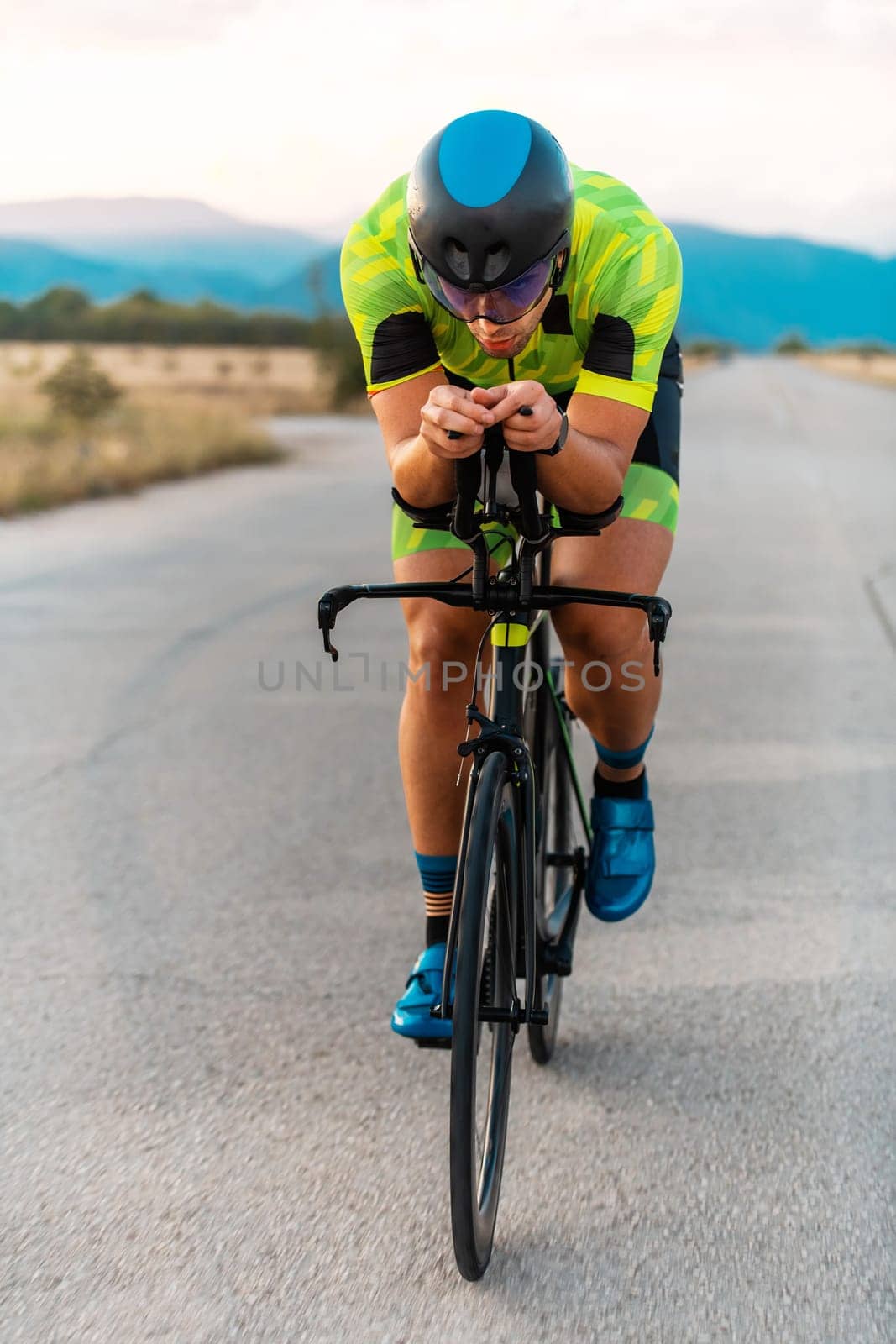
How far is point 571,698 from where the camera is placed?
3109 millimetres

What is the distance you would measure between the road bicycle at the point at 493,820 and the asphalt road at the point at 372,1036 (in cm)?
19

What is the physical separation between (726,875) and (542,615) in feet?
4.87

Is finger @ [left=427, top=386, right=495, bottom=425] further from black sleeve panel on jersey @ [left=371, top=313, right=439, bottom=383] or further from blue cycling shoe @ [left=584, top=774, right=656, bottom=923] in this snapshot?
blue cycling shoe @ [left=584, top=774, right=656, bottom=923]

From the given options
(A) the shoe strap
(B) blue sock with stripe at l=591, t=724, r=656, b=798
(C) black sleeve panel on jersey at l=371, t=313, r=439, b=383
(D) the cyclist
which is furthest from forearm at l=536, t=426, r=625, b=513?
(A) the shoe strap

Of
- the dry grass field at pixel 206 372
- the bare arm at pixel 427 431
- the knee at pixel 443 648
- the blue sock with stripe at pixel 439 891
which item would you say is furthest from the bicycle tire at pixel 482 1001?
the dry grass field at pixel 206 372

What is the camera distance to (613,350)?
250 centimetres

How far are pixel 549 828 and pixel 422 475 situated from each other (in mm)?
1319

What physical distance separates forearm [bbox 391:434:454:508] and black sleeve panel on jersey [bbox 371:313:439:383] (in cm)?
17

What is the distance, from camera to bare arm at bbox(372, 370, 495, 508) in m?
2.01

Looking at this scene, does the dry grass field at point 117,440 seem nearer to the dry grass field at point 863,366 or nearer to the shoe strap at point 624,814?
the shoe strap at point 624,814

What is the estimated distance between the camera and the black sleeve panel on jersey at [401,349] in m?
2.56

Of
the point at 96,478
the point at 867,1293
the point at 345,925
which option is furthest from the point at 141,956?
the point at 96,478

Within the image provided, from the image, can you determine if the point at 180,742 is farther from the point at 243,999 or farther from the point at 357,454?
the point at 357,454

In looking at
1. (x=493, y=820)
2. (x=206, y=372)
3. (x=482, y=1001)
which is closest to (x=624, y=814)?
(x=482, y=1001)
